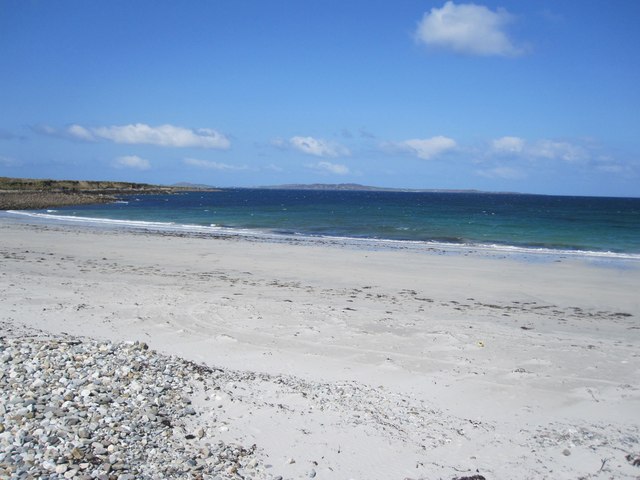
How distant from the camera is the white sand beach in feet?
16.6

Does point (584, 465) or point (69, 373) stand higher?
point (69, 373)

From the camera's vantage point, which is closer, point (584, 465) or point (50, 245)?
point (584, 465)

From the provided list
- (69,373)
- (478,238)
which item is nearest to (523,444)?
(69,373)

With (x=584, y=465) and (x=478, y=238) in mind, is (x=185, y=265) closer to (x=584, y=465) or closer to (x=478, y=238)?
(x=584, y=465)

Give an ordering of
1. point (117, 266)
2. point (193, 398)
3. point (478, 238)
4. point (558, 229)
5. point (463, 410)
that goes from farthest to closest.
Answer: point (558, 229)
point (478, 238)
point (117, 266)
point (463, 410)
point (193, 398)

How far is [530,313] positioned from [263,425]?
29.2 ft

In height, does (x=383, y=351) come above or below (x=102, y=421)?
below

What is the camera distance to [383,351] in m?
8.38

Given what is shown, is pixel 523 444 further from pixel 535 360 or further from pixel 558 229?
pixel 558 229

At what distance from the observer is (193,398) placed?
5715mm

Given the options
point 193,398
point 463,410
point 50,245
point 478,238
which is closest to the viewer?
point 193,398

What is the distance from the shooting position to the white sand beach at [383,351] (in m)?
5.06

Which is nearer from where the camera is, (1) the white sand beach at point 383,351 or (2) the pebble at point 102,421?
(2) the pebble at point 102,421

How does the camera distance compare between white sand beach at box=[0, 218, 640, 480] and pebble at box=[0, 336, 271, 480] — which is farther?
white sand beach at box=[0, 218, 640, 480]
